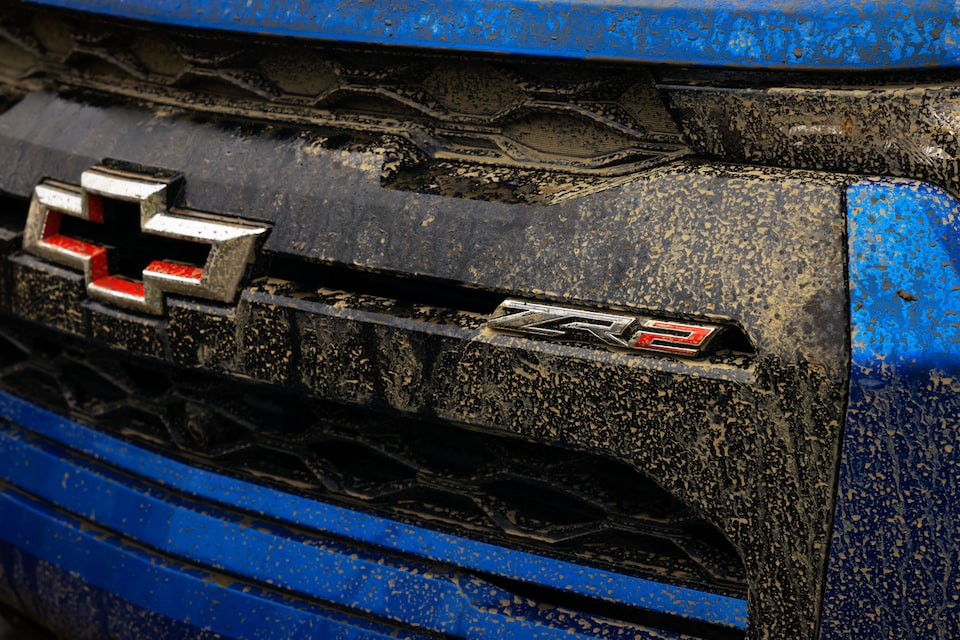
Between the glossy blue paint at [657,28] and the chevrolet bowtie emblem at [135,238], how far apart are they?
0.28 metres

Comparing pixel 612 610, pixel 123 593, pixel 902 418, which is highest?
pixel 902 418

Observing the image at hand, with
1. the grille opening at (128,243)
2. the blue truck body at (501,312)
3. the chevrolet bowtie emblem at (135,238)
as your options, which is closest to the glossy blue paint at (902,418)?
the blue truck body at (501,312)

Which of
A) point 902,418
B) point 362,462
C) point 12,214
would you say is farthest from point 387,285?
point 12,214

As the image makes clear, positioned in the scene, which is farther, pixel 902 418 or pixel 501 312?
pixel 501 312

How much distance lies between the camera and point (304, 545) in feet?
4.46

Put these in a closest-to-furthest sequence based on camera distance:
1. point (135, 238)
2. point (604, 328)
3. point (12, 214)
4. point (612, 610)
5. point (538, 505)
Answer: point (604, 328) < point (612, 610) < point (538, 505) < point (135, 238) < point (12, 214)

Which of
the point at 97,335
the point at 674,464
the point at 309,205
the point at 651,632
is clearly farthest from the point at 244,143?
the point at 651,632

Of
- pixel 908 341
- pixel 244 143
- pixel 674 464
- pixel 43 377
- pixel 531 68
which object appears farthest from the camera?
pixel 43 377

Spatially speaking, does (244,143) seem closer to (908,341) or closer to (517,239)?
(517,239)

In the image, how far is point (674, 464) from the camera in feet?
3.63

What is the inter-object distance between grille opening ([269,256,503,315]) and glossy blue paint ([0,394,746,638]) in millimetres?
316

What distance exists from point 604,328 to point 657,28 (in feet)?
1.16

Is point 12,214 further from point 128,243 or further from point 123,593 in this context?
point 123,593

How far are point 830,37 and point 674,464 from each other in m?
0.50
